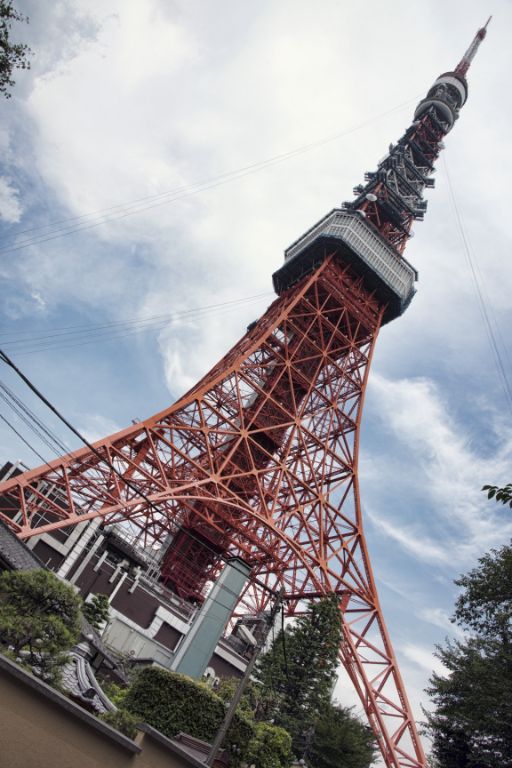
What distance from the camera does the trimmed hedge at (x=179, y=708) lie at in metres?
11.4

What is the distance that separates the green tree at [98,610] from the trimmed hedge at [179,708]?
10311 millimetres

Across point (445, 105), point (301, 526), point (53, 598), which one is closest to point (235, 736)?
point (53, 598)

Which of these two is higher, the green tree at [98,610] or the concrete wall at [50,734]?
the green tree at [98,610]

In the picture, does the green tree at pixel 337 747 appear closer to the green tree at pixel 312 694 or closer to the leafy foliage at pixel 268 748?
the green tree at pixel 312 694

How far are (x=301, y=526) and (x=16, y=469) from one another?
14896mm

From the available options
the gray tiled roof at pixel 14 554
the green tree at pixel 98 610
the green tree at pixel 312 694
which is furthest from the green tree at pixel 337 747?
the gray tiled roof at pixel 14 554

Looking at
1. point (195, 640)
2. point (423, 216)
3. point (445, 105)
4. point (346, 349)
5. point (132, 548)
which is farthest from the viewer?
point (445, 105)

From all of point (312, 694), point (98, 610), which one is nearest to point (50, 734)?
point (312, 694)

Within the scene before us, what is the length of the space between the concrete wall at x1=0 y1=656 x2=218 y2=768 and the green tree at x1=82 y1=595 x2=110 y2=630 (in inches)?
603

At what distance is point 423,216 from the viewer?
38094mm

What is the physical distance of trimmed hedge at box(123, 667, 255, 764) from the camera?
11.4 m

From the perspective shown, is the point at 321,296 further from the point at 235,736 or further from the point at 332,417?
the point at 235,736

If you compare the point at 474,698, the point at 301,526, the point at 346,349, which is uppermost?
the point at 346,349

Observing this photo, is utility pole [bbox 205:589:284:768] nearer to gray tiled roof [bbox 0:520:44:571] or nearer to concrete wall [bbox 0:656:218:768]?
concrete wall [bbox 0:656:218:768]
